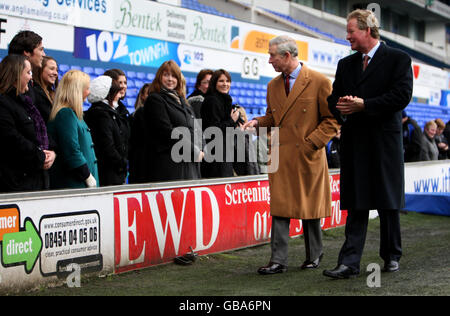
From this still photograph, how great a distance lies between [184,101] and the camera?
24.2 ft

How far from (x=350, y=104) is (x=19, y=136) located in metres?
2.57

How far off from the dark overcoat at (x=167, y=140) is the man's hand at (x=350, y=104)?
2.22 m

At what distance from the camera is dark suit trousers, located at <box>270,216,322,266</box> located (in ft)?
20.2

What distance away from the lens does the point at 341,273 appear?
5.41 metres

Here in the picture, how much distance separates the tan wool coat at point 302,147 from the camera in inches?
242

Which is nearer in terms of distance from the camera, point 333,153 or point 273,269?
point 273,269

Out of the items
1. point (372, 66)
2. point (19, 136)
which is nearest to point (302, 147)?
point (372, 66)

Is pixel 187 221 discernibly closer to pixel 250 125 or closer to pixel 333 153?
pixel 250 125

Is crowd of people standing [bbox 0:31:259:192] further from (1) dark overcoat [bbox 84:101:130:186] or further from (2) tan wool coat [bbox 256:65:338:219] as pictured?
(2) tan wool coat [bbox 256:65:338:219]

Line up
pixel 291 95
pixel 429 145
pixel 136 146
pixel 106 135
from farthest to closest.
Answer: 1. pixel 429 145
2. pixel 136 146
3. pixel 106 135
4. pixel 291 95

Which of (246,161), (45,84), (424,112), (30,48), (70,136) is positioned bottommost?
(246,161)

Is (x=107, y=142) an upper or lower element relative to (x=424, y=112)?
lower

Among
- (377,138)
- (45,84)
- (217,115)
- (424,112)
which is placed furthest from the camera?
(424,112)
